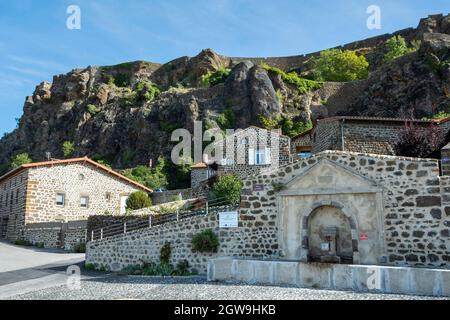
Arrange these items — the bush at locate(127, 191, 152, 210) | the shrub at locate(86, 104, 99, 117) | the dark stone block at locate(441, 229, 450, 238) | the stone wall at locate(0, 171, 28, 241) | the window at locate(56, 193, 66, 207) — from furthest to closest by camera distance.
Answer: the shrub at locate(86, 104, 99, 117) → the bush at locate(127, 191, 152, 210) → the window at locate(56, 193, 66, 207) → the stone wall at locate(0, 171, 28, 241) → the dark stone block at locate(441, 229, 450, 238)

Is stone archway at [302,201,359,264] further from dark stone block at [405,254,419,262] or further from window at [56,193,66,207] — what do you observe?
window at [56,193,66,207]

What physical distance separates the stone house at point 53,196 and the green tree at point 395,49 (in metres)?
36.3

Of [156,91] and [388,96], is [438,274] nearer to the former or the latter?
[388,96]

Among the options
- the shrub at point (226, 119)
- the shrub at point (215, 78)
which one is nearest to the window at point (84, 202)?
the shrub at point (226, 119)

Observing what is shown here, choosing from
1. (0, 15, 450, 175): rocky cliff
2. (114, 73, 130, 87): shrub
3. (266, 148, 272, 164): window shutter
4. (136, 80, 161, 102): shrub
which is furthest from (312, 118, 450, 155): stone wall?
(114, 73, 130, 87): shrub

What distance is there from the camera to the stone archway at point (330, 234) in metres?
10.5

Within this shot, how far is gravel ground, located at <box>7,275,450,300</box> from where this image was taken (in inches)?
313

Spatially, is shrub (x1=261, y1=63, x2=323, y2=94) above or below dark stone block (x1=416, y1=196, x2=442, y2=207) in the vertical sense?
above

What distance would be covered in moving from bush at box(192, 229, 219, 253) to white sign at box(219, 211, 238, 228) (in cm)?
46

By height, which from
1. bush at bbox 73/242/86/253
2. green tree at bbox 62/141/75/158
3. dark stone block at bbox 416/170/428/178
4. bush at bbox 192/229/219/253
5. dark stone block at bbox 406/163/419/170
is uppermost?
green tree at bbox 62/141/75/158

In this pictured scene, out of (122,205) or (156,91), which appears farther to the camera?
(156,91)

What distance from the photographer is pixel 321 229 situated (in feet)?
36.2
